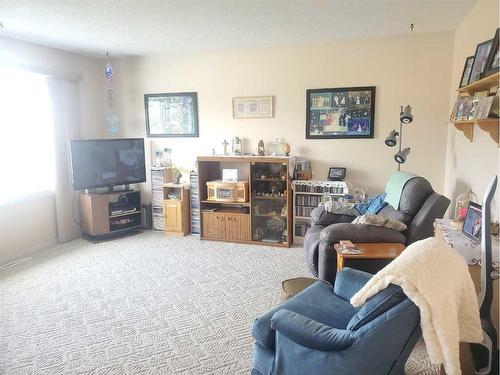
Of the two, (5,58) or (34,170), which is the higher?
(5,58)

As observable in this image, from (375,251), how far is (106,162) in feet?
11.7

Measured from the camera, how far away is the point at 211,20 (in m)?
3.32

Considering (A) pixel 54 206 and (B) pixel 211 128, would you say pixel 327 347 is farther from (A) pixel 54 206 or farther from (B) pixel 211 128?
(A) pixel 54 206

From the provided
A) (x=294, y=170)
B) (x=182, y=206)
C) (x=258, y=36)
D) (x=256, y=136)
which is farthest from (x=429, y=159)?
(x=182, y=206)

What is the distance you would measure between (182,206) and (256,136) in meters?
1.37

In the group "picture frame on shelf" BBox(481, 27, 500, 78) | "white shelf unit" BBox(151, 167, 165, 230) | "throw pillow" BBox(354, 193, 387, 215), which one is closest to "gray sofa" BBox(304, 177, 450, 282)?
"throw pillow" BBox(354, 193, 387, 215)

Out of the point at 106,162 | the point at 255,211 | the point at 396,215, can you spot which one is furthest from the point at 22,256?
the point at 396,215

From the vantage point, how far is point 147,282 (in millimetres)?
3350

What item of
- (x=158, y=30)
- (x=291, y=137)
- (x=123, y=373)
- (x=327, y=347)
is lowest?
(x=123, y=373)

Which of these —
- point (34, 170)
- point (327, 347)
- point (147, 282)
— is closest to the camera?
point (327, 347)

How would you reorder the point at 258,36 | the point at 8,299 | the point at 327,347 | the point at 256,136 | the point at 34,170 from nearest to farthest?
the point at 327,347 < the point at 8,299 < the point at 258,36 < the point at 34,170 < the point at 256,136

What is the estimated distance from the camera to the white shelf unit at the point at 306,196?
420cm

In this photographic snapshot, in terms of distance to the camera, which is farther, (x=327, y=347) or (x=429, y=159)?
(x=429, y=159)

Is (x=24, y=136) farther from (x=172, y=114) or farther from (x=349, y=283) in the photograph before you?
(x=349, y=283)
